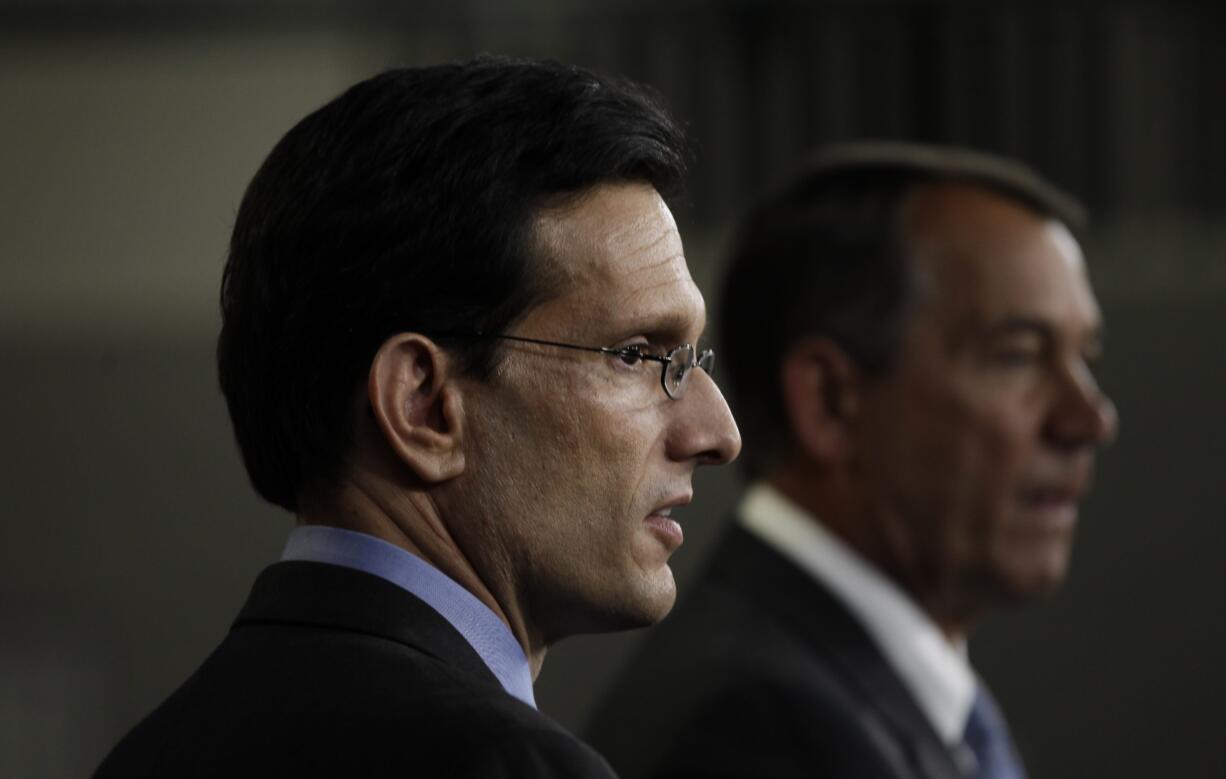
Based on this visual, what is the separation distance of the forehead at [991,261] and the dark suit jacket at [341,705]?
1464 mm

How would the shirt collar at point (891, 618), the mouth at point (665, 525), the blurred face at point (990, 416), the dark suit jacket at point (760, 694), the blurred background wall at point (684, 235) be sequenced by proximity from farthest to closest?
the blurred background wall at point (684, 235), the blurred face at point (990, 416), the shirt collar at point (891, 618), the dark suit jacket at point (760, 694), the mouth at point (665, 525)

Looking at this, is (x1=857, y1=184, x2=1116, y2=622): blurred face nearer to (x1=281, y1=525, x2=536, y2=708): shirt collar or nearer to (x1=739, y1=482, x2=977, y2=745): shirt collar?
(x1=739, y1=482, x2=977, y2=745): shirt collar

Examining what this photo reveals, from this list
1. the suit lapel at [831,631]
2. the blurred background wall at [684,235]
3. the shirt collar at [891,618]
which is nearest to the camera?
the suit lapel at [831,631]

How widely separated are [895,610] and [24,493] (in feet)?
8.33

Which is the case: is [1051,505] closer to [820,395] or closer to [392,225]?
[820,395]

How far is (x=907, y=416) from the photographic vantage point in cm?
248

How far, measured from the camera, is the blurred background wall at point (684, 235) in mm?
4094

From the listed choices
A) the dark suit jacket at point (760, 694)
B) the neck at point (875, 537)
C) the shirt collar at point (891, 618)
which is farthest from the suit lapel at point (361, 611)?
the neck at point (875, 537)

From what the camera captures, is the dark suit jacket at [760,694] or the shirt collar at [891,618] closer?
the dark suit jacket at [760,694]

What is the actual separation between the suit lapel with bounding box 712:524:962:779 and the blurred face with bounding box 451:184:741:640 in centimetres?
96

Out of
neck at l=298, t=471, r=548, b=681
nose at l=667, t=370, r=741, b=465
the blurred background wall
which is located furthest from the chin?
the blurred background wall

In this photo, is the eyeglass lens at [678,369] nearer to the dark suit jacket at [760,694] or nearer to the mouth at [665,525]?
the mouth at [665,525]

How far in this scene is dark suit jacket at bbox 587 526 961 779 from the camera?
6.49 feet

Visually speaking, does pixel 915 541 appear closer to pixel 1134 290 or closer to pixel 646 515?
pixel 646 515
